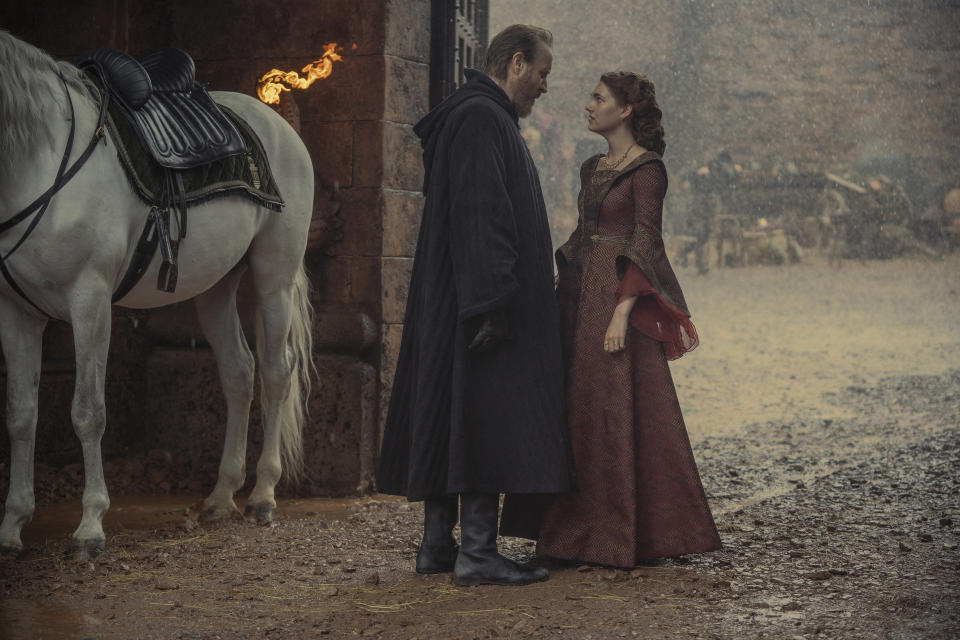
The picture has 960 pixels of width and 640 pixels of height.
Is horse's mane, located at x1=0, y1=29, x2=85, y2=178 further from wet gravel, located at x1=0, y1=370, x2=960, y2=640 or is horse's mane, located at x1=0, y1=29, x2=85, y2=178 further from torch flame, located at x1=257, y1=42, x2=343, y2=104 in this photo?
torch flame, located at x1=257, y1=42, x2=343, y2=104

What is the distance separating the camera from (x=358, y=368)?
224 inches

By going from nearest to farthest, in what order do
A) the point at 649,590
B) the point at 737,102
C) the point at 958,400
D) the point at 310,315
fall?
the point at 649,590
the point at 310,315
the point at 958,400
the point at 737,102

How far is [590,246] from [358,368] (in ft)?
6.94

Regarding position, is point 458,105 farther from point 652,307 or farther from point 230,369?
point 230,369

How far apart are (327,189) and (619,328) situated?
2552mm

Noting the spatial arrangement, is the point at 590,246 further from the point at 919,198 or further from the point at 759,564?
the point at 919,198

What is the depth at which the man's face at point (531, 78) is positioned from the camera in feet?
12.0

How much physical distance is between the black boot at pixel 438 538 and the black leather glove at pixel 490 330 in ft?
2.07

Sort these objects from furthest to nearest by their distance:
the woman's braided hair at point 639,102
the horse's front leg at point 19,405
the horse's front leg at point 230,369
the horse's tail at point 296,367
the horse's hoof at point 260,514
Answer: the horse's tail at point 296,367 < the horse's front leg at point 230,369 < the horse's hoof at point 260,514 < the horse's front leg at point 19,405 < the woman's braided hair at point 639,102

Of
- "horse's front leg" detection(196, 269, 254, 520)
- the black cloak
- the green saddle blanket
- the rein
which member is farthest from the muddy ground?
the green saddle blanket

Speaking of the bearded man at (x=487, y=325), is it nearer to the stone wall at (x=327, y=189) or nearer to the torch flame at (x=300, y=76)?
the stone wall at (x=327, y=189)

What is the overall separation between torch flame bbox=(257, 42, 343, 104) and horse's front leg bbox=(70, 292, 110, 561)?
82.2 inches

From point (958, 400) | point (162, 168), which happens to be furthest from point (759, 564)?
point (958, 400)

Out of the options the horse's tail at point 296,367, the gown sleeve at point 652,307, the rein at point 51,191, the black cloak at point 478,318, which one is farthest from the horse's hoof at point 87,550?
the gown sleeve at point 652,307
